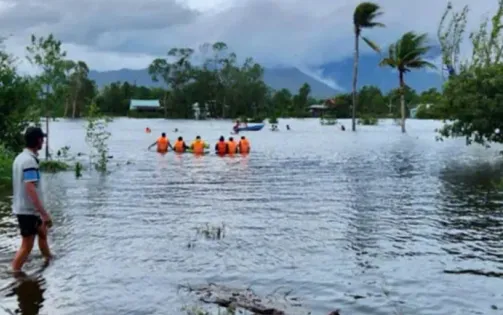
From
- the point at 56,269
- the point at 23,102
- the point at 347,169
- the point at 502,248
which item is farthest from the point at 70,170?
the point at 502,248

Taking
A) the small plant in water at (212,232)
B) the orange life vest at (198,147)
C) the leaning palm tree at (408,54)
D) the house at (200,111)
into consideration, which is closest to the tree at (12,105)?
the small plant in water at (212,232)

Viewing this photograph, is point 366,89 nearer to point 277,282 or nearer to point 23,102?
point 23,102

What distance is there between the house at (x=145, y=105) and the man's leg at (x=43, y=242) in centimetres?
13964

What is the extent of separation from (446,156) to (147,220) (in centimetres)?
2789

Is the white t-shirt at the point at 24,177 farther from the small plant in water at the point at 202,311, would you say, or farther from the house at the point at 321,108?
the house at the point at 321,108

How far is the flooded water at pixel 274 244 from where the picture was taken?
29.4 ft

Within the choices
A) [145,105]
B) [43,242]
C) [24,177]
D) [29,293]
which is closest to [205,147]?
[43,242]

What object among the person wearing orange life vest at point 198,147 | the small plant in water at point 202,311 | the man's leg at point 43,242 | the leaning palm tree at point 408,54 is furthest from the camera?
Answer: the leaning palm tree at point 408,54

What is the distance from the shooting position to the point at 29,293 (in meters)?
Result: 8.88

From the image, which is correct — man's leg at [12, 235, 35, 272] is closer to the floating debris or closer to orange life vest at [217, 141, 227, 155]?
the floating debris

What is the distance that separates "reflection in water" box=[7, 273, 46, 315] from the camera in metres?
8.24

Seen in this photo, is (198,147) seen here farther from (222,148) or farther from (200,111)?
(200,111)

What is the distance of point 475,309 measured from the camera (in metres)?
8.63

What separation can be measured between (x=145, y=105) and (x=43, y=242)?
466 ft
